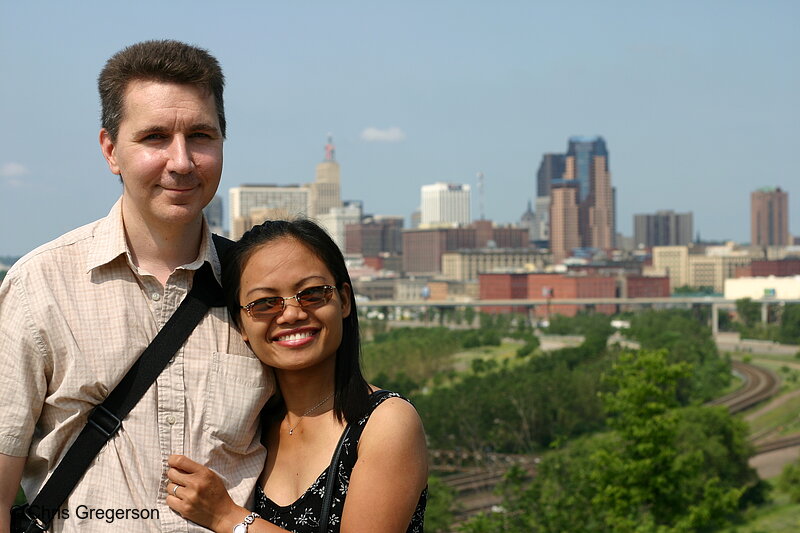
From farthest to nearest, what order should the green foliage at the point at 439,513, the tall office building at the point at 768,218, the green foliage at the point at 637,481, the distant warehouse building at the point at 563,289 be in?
the tall office building at the point at 768,218 → the distant warehouse building at the point at 563,289 → the green foliage at the point at 439,513 → the green foliage at the point at 637,481

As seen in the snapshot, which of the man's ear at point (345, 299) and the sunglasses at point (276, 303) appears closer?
the sunglasses at point (276, 303)

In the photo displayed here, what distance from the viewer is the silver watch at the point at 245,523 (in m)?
2.23

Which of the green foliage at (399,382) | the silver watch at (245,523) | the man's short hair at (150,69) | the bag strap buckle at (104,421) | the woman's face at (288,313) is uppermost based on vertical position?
the man's short hair at (150,69)

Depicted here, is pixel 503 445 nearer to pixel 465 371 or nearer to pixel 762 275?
pixel 465 371

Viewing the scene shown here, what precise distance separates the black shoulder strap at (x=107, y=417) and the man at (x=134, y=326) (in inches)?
0.7

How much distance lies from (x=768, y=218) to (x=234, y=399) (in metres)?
169

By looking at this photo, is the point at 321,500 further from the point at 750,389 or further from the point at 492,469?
the point at 750,389

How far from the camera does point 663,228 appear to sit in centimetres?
19262

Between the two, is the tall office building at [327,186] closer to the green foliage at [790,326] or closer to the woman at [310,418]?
the green foliage at [790,326]

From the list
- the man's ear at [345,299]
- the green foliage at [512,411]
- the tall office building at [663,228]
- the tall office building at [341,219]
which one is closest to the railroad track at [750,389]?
the green foliage at [512,411]

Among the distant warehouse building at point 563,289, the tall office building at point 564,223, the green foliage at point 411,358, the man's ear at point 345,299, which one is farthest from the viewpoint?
the tall office building at point 564,223

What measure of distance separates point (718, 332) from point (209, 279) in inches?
3070

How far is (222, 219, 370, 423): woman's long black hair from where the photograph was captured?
92.3 inches

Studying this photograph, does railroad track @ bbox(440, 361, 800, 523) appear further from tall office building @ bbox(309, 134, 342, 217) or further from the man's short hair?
tall office building @ bbox(309, 134, 342, 217)
